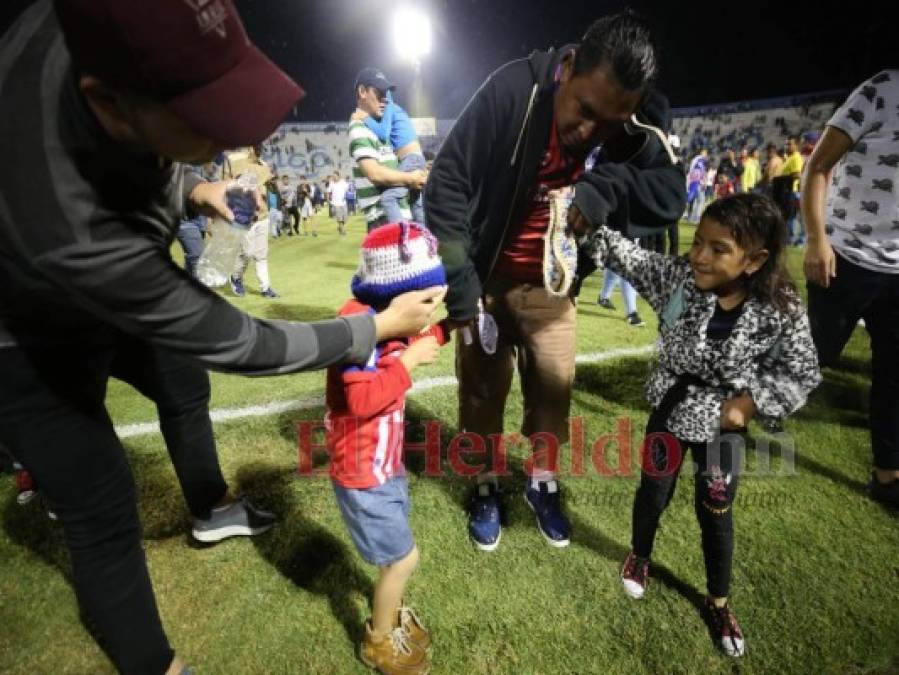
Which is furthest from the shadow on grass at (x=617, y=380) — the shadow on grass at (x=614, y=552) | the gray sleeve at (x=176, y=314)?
the gray sleeve at (x=176, y=314)

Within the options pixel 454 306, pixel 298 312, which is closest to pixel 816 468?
pixel 454 306

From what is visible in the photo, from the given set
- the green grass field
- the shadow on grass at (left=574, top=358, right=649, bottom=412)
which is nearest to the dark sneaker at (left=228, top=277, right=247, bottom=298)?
the green grass field

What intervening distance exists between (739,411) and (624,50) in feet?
4.62

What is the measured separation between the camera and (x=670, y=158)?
205 centimetres

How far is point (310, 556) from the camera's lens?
8.38ft

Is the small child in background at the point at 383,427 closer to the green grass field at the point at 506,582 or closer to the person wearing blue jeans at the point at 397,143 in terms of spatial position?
the green grass field at the point at 506,582

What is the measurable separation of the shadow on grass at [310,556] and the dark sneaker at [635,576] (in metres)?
1.23

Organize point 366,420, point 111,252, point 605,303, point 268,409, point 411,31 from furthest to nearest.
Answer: point 411,31, point 605,303, point 268,409, point 366,420, point 111,252

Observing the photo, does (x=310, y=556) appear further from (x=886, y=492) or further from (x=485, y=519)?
(x=886, y=492)

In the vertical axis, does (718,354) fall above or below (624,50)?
below

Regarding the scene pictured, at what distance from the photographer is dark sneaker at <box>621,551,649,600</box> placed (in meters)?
2.33

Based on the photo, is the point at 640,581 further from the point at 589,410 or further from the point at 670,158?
the point at 670,158

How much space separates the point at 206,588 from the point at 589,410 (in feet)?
9.26

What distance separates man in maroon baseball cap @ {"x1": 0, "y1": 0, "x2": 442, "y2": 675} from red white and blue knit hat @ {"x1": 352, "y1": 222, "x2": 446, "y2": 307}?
0.09 meters
